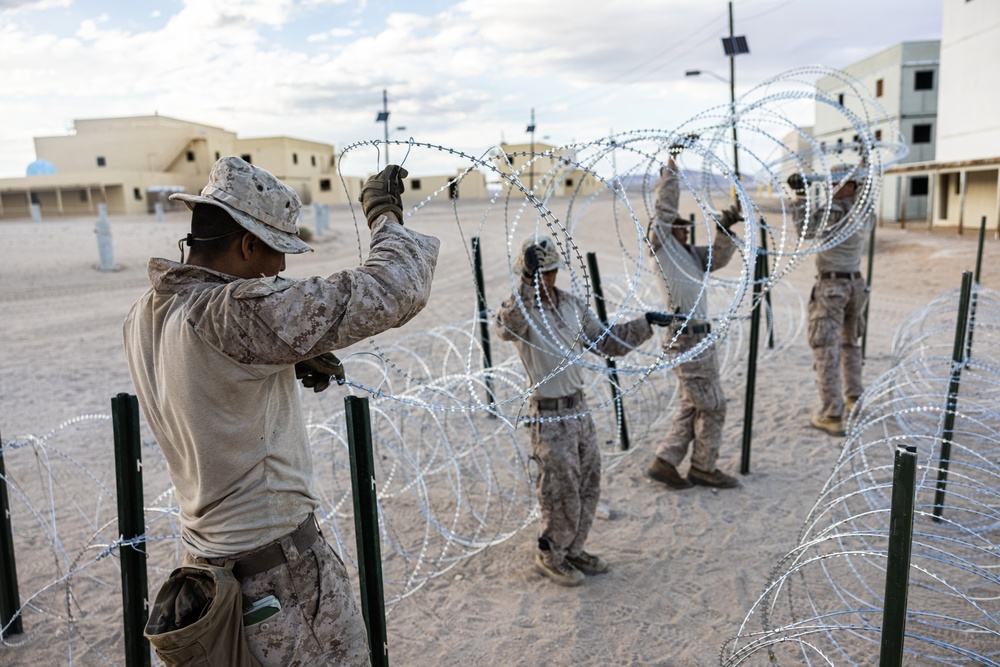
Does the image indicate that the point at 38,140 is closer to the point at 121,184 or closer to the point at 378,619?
the point at 121,184

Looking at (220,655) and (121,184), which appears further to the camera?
(121,184)

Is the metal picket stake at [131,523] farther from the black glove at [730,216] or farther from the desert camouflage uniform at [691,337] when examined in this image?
the black glove at [730,216]

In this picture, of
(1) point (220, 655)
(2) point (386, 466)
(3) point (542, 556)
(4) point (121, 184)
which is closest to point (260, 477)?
(1) point (220, 655)

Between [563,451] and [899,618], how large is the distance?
7.58ft

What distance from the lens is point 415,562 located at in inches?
191

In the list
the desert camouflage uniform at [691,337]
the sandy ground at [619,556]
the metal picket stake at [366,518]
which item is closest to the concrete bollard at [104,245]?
the sandy ground at [619,556]

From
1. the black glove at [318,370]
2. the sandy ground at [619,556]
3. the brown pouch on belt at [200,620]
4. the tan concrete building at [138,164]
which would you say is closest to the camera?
the brown pouch on belt at [200,620]

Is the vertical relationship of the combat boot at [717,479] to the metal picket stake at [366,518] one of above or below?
below

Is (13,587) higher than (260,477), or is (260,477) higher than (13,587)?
(260,477)

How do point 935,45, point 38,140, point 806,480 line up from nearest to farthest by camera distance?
point 806,480, point 935,45, point 38,140

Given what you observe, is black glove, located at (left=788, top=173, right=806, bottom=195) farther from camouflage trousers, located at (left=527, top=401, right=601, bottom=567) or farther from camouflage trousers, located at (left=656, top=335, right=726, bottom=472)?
camouflage trousers, located at (left=527, top=401, right=601, bottom=567)

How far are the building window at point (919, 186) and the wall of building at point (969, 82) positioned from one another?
5.25 m

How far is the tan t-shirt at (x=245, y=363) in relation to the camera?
5.96ft

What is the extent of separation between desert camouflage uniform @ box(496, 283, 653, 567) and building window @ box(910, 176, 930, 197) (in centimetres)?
3124
